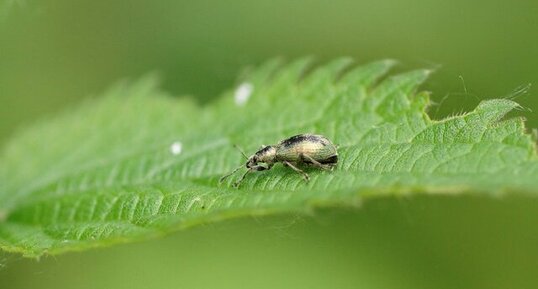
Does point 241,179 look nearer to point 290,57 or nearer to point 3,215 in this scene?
point 3,215

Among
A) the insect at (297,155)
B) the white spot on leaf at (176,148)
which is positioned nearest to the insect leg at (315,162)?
the insect at (297,155)

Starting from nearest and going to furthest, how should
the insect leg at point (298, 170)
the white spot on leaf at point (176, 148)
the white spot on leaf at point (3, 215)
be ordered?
the insect leg at point (298, 170) < the white spot on leaf at point (3, 215) < the white spot on leaf at point (176, 148)

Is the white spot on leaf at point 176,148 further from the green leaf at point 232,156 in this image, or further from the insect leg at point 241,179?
→ the insect leg at point 241,179

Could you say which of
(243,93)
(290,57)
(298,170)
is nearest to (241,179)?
(298,170)

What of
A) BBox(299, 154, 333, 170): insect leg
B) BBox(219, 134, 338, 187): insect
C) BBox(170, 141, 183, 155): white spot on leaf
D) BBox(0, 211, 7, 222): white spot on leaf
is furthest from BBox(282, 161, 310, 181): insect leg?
BBox(0, 211, 7, 222): white spot on leaf

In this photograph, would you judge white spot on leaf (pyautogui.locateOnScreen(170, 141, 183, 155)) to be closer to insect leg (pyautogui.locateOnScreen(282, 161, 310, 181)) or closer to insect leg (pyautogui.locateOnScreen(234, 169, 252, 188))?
insect leg (pyautogui.locateOnScreen(234, 169, 252, 188))

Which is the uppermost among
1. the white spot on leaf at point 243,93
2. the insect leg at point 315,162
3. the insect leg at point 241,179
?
the white spot on leaf at point 243,93

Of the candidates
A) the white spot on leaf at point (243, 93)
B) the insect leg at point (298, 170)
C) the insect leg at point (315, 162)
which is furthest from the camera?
the white spot on leaf at point (243, 93)
